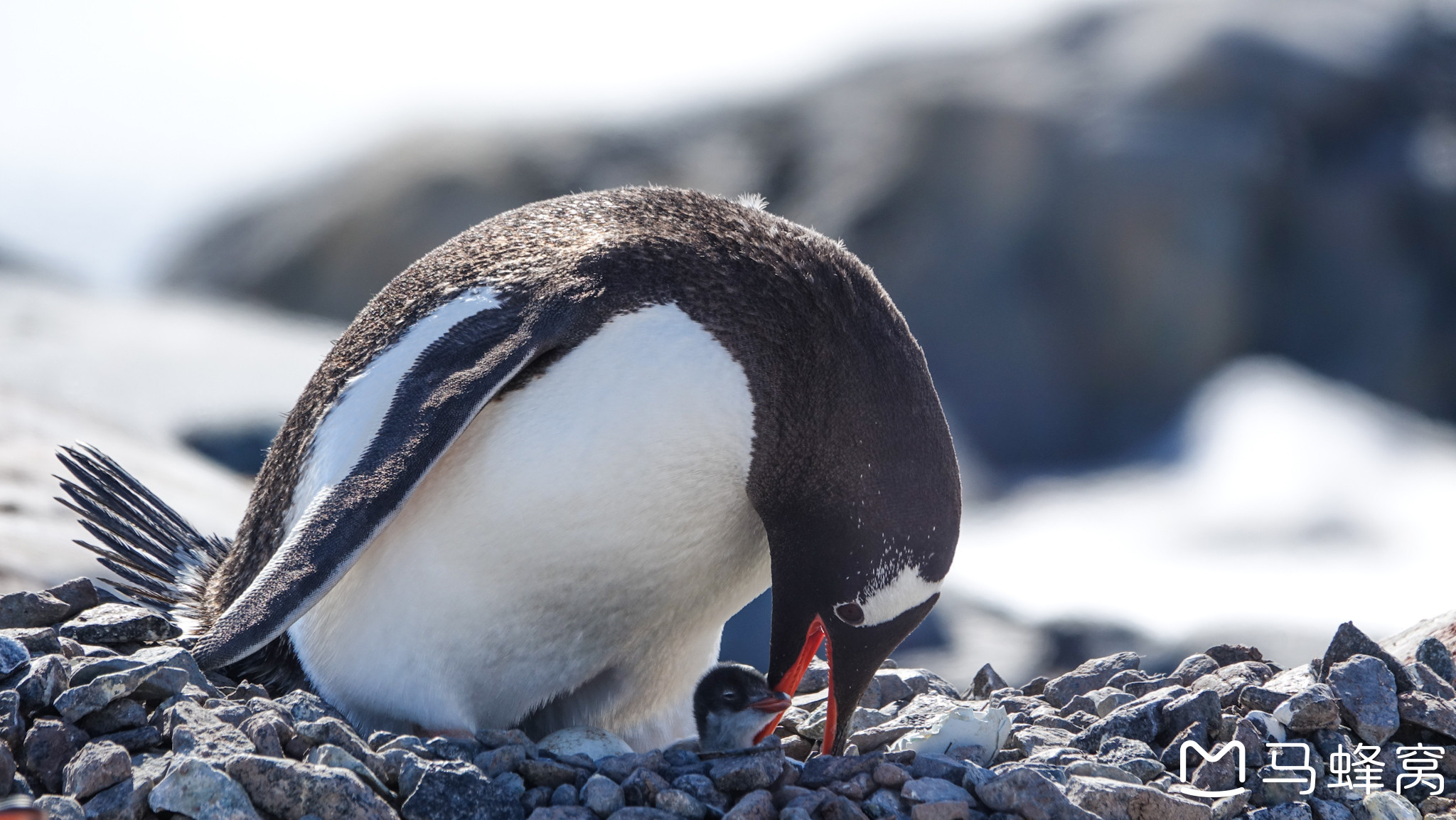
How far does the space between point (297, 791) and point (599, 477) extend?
0.71 metres

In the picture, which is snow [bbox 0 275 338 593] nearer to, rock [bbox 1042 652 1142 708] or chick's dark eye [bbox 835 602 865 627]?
chick's dark eye [bbox 835 602 865 627]

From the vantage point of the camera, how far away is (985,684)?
296 cm

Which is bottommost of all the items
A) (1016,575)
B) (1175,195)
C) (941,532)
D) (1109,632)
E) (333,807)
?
(333,807)

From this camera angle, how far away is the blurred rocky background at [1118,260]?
8297mm

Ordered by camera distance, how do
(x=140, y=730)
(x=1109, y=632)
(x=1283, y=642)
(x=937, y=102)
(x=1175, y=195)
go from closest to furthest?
(x=140, y=730), (x=1283, y=642), (x=1109, y=632), (x=1175, y=195), (x=937, y=102)

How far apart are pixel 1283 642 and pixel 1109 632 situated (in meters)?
0.77

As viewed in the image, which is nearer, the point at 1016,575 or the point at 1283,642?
the point at 1283,642

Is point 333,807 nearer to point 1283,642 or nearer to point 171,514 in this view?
point 171,514

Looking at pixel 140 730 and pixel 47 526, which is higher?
pixel 47 526

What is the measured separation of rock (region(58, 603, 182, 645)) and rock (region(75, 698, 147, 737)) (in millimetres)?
390

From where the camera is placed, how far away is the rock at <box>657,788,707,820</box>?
1.77 meters

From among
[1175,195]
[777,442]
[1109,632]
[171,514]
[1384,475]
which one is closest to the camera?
[777,442]

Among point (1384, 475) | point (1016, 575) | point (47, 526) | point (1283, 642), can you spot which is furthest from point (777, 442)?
point (1384, 475)

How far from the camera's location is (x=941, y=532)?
230 centimetres
